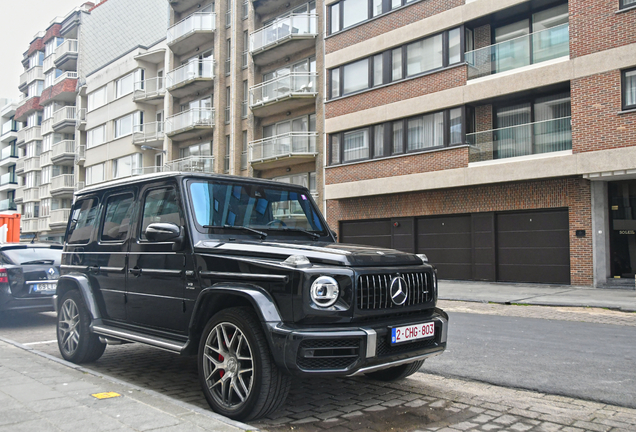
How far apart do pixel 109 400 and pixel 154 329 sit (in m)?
0.95

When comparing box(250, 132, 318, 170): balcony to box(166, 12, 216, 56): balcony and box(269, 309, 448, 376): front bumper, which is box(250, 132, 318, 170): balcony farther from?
box(269, 309, 448, 376): front bumper

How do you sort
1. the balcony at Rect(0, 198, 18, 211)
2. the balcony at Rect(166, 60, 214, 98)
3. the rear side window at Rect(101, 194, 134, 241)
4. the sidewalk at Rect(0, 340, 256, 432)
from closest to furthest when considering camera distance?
the sidewalk at Rect(0, 340, 256, 432), the rear side window at Rect(101, 194, 134, 241), the balcony at Rect(166, 60, 214, 98), the balcony at Rect(0, 198, 18, 211)

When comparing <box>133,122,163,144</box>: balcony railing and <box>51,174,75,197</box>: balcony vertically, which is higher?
<box>133,122,163,144</box>: balcony railing

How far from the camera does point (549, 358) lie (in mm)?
6598

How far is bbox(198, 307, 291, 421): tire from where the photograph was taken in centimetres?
392

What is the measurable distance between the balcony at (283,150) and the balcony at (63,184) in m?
25.5

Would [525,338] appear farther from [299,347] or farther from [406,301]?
[299,347]

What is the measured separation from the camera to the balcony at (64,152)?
161ft

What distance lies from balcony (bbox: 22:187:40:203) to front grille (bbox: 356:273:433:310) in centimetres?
5660

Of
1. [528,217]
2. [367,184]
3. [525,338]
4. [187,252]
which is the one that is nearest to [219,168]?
[367,184]

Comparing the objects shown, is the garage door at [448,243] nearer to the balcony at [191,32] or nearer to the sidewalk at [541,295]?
the sidewalk at [541,295]

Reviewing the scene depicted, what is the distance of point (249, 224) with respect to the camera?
5.17 m

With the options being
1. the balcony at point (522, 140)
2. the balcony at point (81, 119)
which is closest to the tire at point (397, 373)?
the balcony at point (522, 140)

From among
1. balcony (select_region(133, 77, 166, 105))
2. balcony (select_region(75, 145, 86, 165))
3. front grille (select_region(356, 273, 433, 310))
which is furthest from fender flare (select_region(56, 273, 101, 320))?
balcony (select_region(75, 145, 86, 165))
